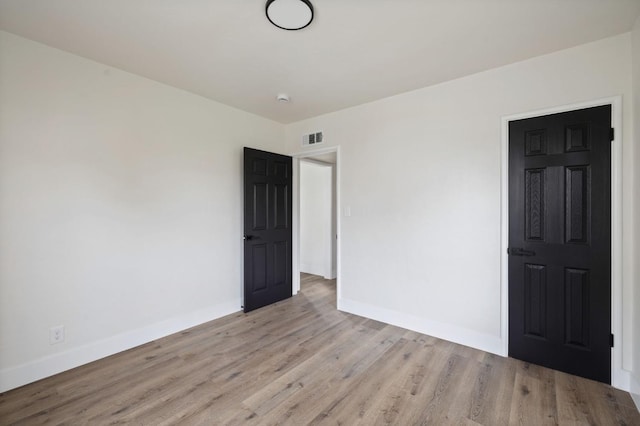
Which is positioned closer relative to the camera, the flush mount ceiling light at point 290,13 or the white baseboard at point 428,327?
the flush mount ceiling light at point 290,13

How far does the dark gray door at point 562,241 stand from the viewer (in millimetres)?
2225

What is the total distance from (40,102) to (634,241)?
459 cm

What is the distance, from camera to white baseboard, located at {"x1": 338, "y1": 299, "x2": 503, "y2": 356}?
2.71 meters

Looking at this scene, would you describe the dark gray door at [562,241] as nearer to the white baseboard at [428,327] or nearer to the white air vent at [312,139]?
the white baseboard at [428,327]

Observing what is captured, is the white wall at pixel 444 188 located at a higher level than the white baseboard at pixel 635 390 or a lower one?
higher

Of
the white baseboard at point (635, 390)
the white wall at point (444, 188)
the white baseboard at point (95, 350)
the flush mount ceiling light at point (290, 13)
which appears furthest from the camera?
the white wall at point (444, 188)

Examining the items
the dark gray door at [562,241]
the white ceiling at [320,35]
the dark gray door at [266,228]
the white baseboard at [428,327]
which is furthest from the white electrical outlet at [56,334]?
the dark gray door at [562,241]

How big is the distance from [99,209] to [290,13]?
7.54 ft

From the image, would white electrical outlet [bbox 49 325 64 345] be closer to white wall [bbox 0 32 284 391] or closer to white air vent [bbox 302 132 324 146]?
white wall [bbox 0 32 284 391]

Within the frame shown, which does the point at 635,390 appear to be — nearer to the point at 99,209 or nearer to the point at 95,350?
the point at 95,350

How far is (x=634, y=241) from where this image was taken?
2066mm

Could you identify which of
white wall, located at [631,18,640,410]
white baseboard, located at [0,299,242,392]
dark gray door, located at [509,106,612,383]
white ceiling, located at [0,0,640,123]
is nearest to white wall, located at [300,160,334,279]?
white baseboard, located at [0,299,242,392]

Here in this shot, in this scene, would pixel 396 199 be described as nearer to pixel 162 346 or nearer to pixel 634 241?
pixel 634 241

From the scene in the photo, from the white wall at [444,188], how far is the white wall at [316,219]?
1.76 meters
